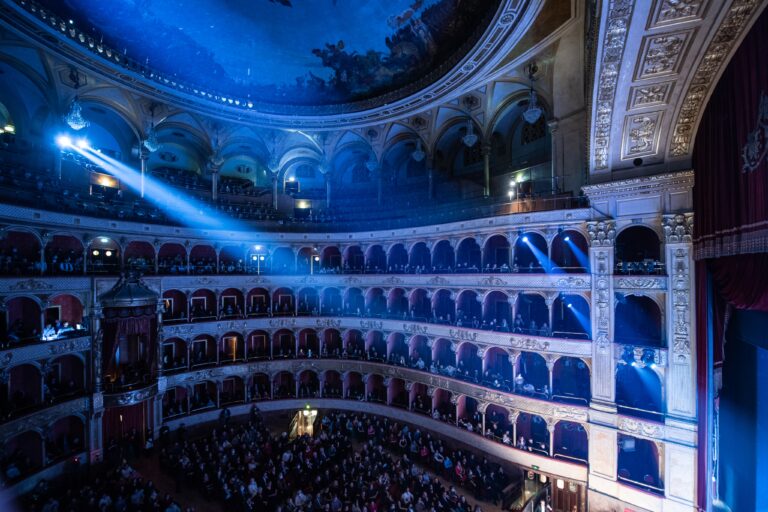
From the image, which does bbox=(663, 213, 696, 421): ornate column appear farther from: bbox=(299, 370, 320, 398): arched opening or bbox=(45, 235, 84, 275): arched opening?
bbox=(45, 235, 84, 275): arched opening

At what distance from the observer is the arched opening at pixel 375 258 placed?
26391 millimetres

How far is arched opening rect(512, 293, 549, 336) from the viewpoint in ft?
59.5

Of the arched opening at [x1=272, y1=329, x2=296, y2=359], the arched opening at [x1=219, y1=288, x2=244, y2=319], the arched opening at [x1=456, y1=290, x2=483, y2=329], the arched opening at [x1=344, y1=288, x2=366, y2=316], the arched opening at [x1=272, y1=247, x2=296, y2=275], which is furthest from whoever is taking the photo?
the arched opening at [x1=272, y1=247, x2=296, y2=275]

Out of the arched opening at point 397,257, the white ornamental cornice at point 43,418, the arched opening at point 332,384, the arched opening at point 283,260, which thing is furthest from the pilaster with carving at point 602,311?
the white ornamental cornice at point 43,418

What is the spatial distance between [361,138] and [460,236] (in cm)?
1207

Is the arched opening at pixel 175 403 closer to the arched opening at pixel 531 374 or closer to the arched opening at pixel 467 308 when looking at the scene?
the arched opening at pixel 467 308

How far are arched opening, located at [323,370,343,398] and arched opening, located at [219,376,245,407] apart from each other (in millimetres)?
5321

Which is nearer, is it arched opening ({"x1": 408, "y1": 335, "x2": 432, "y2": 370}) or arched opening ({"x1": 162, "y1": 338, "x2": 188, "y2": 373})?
arched opening ({"x1": 162, "y1": 338, "x2": 188, "y2": 373})

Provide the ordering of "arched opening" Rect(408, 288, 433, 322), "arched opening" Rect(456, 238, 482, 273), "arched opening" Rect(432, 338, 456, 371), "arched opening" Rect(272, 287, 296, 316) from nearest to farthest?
"arched opening" Rect(432, 338, 456, 371) < "arched opening" Rect(456, 238, 482, 273) < "arched opening" Rect(408, 288, 433, 322) < "arched opening" Rect(272, 287, 296, 316)

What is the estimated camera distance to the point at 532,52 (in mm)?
17000

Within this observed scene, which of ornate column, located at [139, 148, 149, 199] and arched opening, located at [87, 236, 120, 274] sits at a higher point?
ornate column, located at [139, 148, 149, 199]

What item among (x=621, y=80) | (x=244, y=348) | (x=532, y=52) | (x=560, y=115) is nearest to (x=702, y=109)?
(x=621, y=80)

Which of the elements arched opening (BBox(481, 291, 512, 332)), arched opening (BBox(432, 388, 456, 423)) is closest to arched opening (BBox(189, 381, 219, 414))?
arched opening (BBox(432, 388, 456, 423))

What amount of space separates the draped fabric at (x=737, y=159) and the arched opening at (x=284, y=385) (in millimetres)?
23569
